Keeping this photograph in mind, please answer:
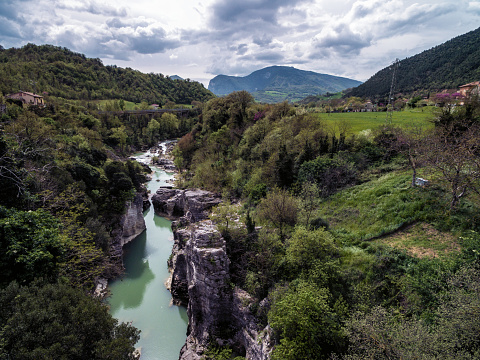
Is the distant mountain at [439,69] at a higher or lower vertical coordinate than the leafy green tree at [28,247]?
higher

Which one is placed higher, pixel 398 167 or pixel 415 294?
pixel 398 167

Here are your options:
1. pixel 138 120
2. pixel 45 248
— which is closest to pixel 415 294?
pixel 45 248

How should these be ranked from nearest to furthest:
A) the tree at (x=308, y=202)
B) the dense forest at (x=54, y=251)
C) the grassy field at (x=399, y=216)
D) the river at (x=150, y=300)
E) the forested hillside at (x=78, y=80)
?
the dense forest at (x=54, y=251), the grassy field at (x=399, y=216), the tree at (x=308, y=202), the river at (x=150, y=300), the forested hillside at (x=78, y=80)

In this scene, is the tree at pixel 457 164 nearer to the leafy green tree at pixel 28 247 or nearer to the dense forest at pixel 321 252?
the dense forest at pixel 321 252

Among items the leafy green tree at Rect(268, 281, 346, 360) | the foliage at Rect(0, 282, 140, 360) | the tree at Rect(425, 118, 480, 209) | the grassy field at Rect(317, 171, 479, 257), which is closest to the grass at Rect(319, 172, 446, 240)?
Result: the grassy field at Rect(317, 171, 479, 257)

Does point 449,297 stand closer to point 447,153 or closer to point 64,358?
point 447,153

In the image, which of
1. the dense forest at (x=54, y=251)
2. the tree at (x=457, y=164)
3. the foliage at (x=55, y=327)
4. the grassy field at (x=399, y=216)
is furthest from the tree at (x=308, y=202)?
the foliage at (x=55, y=327)

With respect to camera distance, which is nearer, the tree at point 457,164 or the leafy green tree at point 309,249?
the tree at point 457,164
